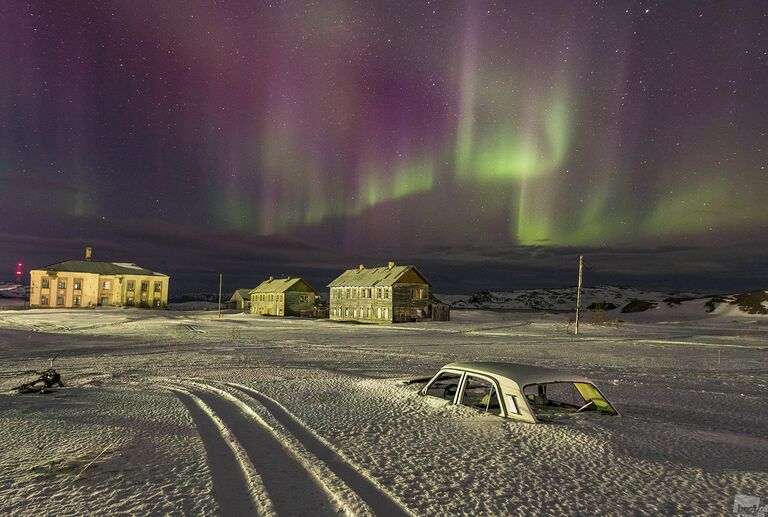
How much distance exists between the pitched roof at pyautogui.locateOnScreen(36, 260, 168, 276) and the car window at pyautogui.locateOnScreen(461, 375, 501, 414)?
82.3 m

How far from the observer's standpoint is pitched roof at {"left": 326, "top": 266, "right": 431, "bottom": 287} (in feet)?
179

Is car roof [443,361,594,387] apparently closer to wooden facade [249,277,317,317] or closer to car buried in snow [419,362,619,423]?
car buried in snow [419,362,619,423]

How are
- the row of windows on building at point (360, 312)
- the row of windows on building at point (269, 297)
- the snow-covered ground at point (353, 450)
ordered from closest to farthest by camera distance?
1. the snow-covered ground at point (353, 450)
2. the row of windows on building at point (360, 312)
3. the row of windows on building at point (269, 297)

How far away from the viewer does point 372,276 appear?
59.8 m

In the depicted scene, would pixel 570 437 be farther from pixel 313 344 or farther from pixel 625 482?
pixel 313 344

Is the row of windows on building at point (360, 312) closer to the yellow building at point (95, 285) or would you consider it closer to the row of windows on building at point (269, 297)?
the row of windows on building at point (269, 297)

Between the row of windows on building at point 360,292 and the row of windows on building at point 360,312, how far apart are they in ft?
4.72

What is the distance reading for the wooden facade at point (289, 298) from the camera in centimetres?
6962

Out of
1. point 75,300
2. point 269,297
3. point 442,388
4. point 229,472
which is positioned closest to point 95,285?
point 75,300

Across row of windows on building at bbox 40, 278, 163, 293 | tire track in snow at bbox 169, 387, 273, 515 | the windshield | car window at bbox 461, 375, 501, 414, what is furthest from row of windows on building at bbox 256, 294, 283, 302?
the windshield

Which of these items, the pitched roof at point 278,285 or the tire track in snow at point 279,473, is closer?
the tire track in snow at point 279,473

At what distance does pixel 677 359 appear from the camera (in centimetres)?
2108
